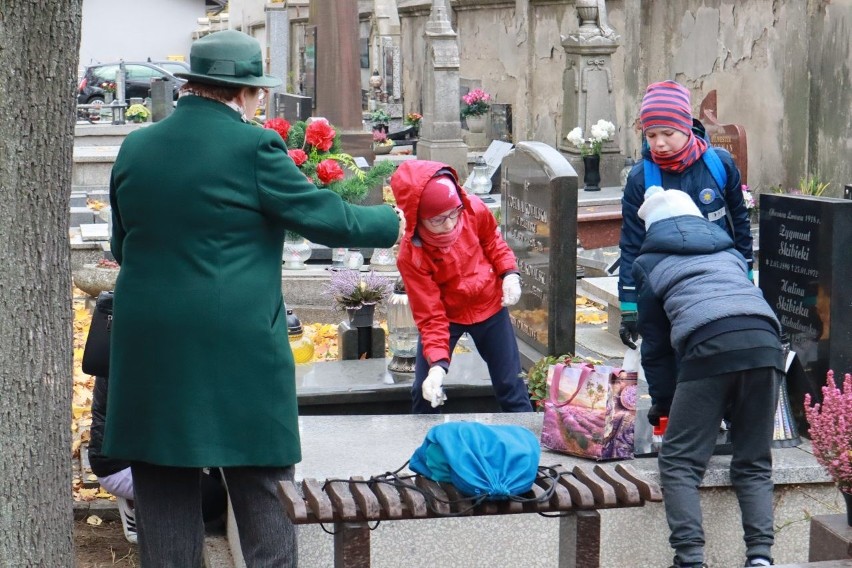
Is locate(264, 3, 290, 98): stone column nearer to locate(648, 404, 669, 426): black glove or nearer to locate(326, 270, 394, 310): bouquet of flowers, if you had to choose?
locate(326, 270, 394, 310): bouquet of flowers

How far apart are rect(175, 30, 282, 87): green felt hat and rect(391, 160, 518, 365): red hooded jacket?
4.72ft

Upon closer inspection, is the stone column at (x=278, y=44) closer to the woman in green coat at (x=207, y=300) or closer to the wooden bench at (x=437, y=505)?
the woman in green coat at (x=207, y=300)

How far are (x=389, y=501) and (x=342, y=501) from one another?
12cm

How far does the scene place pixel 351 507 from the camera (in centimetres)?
306

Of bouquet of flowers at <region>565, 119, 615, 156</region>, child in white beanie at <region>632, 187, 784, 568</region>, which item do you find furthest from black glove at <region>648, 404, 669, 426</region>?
bouquet of flowers at <region>565, 119, 615, 156</region>

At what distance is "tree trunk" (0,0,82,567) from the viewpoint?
3.45 metres

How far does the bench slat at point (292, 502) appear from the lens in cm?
304

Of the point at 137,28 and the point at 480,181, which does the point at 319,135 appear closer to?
the point at 480,181

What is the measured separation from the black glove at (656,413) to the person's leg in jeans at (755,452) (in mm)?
294

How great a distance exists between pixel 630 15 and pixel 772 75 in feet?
13.8

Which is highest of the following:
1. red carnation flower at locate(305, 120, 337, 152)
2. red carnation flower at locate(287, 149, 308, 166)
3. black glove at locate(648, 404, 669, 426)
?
red carnation flower at locate(305, 120, 337, 152)

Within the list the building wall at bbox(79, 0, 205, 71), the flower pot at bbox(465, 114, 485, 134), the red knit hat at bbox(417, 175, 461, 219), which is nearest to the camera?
the red knit hat at bbox(417, 175, 461, 219)

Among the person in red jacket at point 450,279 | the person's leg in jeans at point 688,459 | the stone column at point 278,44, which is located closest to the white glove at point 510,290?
the person in red jacket at point 450,279

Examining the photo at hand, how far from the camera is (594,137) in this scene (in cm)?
1556
